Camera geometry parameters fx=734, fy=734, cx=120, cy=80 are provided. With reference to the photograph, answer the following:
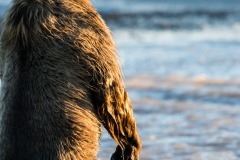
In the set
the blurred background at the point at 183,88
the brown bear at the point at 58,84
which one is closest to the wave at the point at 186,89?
the blurred background at the point at 183,88

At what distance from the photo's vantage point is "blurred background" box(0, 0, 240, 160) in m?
7.36

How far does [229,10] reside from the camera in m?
31.0

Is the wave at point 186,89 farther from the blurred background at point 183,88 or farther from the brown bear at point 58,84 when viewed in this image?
the brown bear at point 58,84

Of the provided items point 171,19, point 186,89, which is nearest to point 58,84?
point 186,89

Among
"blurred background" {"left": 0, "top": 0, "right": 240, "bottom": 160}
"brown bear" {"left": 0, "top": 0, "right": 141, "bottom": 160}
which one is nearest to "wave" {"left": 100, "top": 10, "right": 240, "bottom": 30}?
"blurred background" {"left": 0, "top": 0, "right": 240, "bottom": 160}

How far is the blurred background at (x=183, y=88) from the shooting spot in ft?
24.1

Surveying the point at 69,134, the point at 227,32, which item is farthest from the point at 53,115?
the point at 227,32

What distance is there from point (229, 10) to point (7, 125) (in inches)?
1111

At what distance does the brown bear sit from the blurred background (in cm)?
58

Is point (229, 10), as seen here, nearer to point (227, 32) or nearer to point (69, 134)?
point (227, 32)

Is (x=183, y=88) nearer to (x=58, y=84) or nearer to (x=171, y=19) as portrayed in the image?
(x=58, y=84)

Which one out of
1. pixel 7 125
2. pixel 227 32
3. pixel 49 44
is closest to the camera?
pixel 7 125

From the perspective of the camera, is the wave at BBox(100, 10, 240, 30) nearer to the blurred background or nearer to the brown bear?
the blurred background

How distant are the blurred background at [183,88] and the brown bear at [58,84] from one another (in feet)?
1.92
